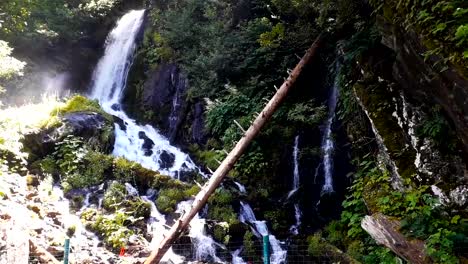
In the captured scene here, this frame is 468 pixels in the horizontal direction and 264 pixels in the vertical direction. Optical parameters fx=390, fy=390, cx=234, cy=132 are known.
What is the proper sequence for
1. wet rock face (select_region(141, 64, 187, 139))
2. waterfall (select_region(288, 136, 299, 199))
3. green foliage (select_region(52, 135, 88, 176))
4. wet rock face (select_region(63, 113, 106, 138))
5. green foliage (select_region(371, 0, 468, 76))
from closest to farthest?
green foliage (select_region(371, 0, 468, 76)) < waterfall (select_region(288, 136, 299, 199)) < green foliage (select_region(52, 135, 88, 176)) < wet rock face (select_region(63, 113, 106, 138)) < wet rock face (select_region(141, 64, 187, 139))

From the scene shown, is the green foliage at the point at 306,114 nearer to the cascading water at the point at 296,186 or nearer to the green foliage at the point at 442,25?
the cascading water at the point at 296,186

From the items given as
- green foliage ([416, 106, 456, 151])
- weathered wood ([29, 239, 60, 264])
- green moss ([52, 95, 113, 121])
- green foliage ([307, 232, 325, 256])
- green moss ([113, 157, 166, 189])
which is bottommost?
weathered wood ([29, 239, 60, 264])

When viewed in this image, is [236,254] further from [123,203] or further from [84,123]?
[84,123]

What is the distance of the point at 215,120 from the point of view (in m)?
12.3

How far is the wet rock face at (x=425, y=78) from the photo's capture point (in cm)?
515

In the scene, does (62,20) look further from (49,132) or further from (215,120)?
(215,120)

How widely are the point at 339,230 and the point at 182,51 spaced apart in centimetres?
1013

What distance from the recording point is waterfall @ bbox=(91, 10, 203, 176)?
13.3 meters

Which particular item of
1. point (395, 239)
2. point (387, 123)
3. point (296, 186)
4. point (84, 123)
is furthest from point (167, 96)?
point (395, 239)

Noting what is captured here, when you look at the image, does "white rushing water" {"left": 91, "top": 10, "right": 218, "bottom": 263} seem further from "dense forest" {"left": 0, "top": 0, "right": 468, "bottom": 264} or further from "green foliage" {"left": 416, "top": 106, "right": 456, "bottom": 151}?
"green foliage" {"left": 416, "top": 106, "right": 456, "bottom": 151}

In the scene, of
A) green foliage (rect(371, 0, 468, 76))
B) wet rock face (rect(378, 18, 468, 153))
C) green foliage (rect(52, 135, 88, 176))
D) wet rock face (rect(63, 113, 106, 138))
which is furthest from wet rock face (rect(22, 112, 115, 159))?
green foliage (rect(371, 0, 468, 76))

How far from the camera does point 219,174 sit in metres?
8.41

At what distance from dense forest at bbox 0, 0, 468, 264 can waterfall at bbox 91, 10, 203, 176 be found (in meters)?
0.08

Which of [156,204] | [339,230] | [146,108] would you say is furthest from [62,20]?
[339,230]
